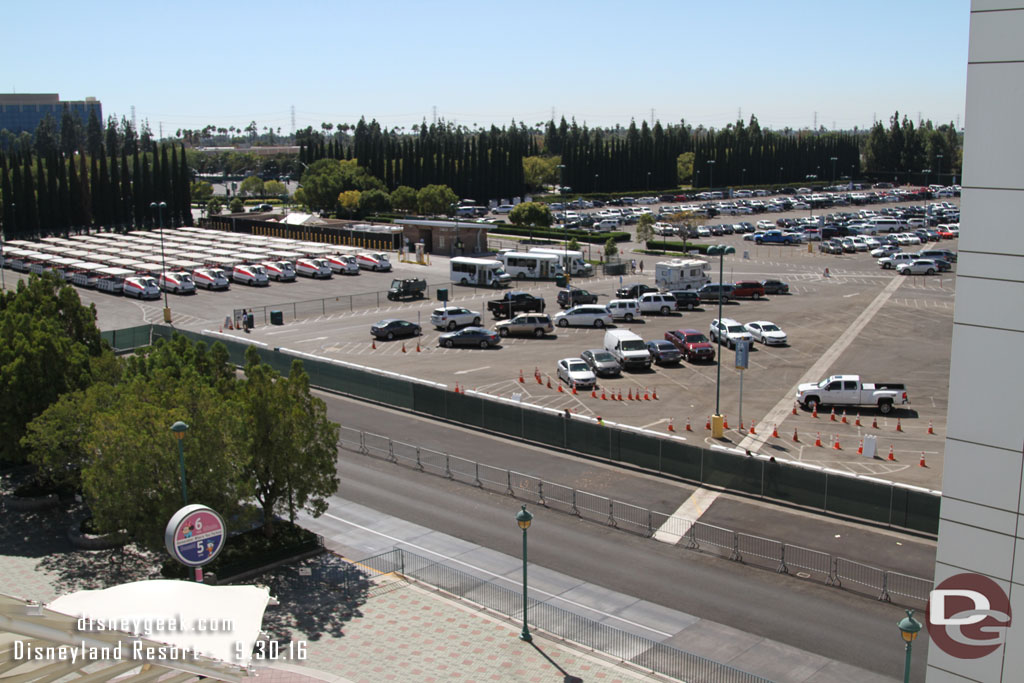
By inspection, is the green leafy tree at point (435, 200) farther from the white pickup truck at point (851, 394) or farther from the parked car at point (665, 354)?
the white pickup truck at point (851, 394)

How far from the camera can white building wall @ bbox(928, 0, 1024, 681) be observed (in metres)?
10.5

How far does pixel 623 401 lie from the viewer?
125 ft

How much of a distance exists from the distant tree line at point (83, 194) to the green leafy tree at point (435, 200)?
104 feet

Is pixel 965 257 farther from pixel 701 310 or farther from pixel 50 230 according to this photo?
pixel 50 230

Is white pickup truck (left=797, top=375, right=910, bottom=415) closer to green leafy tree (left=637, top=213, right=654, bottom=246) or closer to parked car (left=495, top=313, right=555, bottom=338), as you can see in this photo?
parked car (left=495, top=313, right=555, bottom=338)

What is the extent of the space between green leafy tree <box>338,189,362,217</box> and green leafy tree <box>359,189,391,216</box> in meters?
0.67

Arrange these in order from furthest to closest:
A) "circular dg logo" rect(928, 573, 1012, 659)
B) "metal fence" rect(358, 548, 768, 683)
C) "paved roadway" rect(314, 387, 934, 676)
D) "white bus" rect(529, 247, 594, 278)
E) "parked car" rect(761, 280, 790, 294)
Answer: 1. "white bus" rect(529, 247, 594, 278)
2. "parked car" rect(761, 280, 790, 294)
3. "paved roadway" rect(314, 387, 934, 676)
4. "metal fence" rect(358, 548, 768, 683)
5. "circular dg logo" rect(928, 573, 1012, 659)

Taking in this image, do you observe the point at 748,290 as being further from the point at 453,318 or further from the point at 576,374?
the point at 576,374

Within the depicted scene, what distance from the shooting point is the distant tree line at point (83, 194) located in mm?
104000

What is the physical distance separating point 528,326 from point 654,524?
26.0 meters

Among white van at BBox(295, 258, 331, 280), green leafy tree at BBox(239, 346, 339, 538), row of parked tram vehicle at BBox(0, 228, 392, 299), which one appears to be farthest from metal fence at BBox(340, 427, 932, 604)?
white van at BBox(295, 258, 331, 280)

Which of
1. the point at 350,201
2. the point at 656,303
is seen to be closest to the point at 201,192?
the point at 350,201

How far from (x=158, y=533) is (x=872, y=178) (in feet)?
604

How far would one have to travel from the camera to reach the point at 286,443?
78.5ft
